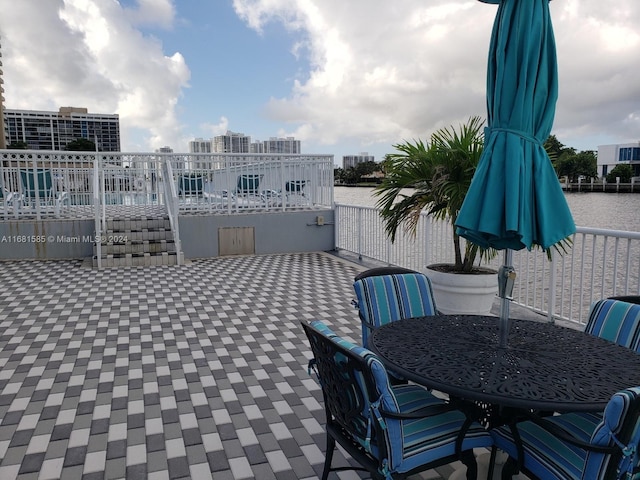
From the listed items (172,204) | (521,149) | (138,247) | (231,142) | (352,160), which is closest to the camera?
(521,149)

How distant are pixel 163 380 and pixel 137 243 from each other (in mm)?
5114

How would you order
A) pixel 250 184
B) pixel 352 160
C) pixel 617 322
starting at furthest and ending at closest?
pixel 352 160 < pixel 250 184 < pixel 617 322

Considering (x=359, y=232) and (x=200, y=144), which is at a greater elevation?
(x=200, y=144)

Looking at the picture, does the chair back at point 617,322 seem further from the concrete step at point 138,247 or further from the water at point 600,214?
the concrete step at point 138,247

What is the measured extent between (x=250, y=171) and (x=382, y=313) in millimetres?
6960

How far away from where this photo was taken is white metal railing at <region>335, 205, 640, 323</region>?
379 cm

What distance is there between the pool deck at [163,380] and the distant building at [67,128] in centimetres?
5580

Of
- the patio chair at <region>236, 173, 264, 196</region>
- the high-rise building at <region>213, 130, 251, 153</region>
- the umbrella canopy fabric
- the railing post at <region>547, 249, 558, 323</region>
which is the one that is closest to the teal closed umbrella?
the umbrella canopy fabric

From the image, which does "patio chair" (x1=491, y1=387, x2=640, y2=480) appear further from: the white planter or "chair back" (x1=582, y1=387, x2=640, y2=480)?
the white planter

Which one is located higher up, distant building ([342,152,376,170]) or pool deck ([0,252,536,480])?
distant building ([342,152,376,170])

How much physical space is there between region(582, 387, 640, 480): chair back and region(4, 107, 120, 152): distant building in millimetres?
60340

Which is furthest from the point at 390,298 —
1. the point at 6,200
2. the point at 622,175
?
the point at 622,175

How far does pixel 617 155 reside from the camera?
21250 millimetres

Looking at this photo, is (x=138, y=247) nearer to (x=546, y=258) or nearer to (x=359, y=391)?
(x=546, y=258)
